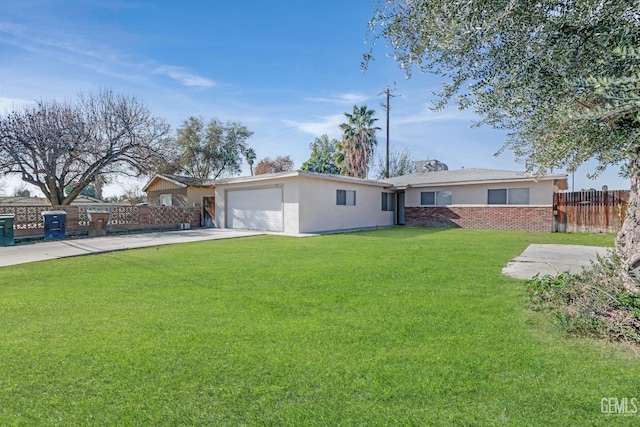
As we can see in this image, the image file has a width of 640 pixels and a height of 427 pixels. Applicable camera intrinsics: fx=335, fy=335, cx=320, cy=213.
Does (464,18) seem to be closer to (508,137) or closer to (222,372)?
(508,137)

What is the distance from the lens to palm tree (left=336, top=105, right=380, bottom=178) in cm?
2938

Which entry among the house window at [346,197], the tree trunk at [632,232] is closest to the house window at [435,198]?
the house window at [346,197]

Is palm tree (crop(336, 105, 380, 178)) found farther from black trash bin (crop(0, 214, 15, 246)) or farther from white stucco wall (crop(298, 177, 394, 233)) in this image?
black trash bin (crop(0, 214, 15, 246))

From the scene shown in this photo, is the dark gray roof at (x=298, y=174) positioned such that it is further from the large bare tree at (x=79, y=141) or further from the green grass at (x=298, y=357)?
the green grass at (x=298, y=357)

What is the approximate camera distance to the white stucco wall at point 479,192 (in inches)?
615

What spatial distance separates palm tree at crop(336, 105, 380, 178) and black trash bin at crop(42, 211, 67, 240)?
71.2 ft

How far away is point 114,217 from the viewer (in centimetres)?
1598

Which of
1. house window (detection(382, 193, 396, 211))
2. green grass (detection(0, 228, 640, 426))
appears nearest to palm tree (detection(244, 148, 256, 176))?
house window (detection(382, 193, 396, 211))

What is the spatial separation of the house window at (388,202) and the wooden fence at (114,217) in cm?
1092

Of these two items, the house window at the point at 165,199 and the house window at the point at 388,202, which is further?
the house window at the point at 165,199

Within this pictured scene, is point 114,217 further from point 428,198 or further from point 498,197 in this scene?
point 498,197

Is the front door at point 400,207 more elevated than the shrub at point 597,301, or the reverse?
the front door at point 400,207

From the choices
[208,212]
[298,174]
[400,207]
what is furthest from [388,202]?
[208,212]

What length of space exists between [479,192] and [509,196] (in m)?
1.39
